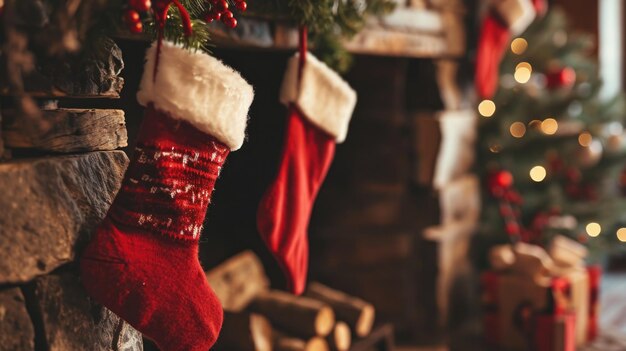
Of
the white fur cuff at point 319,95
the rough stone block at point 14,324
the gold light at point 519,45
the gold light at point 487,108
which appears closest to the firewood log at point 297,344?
the white fur cuff at point 319,95

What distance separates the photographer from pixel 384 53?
2645 millimetres

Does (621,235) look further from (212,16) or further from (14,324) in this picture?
(14,324)

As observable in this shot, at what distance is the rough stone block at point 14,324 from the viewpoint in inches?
50.1

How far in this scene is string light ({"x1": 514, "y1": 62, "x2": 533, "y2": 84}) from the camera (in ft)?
11.5

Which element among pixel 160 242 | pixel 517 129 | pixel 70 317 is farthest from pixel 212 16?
pixel 517 129

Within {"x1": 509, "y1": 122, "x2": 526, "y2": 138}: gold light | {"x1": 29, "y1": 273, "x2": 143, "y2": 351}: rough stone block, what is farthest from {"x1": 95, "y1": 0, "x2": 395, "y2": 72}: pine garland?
{"x1": 509, "y1": 122, "x2": 526, "y2": 138}: gold light

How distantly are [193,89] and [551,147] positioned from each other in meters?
2.34

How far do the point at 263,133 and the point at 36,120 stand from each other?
143 cm

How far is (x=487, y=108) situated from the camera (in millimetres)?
3414

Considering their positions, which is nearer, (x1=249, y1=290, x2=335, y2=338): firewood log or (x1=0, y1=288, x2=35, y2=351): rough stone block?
(x1=0, y1=288, x2=35, y2=351): rough stone block

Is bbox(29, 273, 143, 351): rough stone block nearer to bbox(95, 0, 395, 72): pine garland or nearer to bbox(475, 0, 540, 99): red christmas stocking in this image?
bbox(95, 0, 395, 72): pine garland

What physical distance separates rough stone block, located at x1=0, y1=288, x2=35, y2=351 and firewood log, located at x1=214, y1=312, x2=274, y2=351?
1.01 meters

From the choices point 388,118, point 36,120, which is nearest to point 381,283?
point 388,118

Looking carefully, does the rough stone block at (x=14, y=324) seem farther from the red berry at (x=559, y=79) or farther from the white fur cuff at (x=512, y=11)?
the red berry at (x=559, y=79)
